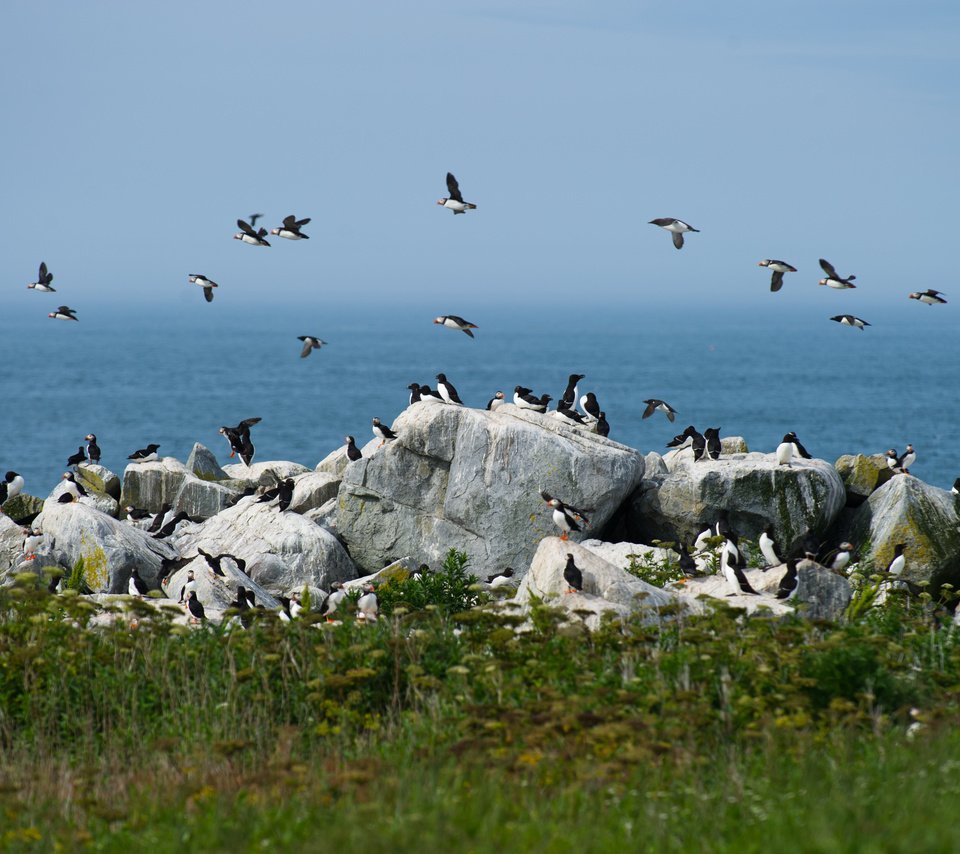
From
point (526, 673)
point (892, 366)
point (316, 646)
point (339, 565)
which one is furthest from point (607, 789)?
point (892, 366)

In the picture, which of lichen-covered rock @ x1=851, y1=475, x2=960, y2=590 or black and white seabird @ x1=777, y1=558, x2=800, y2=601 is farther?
lichen-covered rock @ x1=851, y1=475, x2=960, y2=590

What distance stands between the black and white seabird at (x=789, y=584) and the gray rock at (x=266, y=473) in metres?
12.3

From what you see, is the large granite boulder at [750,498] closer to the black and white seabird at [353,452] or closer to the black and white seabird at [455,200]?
the black and white seabird at [353,452]

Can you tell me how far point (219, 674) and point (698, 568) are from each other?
8146 mm

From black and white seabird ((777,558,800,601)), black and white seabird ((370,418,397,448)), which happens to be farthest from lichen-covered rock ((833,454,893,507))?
black and white seabird ((370,418,397,448))

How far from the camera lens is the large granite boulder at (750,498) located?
62.7 ft

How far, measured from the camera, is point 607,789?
7418 millimetres

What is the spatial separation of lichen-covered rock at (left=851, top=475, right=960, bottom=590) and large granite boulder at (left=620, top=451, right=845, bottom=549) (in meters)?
0.67

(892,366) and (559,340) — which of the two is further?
(559,340)

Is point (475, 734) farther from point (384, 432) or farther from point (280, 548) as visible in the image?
point (384, 432)

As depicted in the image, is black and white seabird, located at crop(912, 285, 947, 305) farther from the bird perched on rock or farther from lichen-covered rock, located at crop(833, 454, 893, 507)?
the bird perched on rock

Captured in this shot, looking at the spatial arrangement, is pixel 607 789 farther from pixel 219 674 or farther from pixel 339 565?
pixel 339 565

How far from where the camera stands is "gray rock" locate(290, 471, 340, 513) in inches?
846

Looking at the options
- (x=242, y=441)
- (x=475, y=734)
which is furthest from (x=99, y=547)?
(x=475, y=734)
